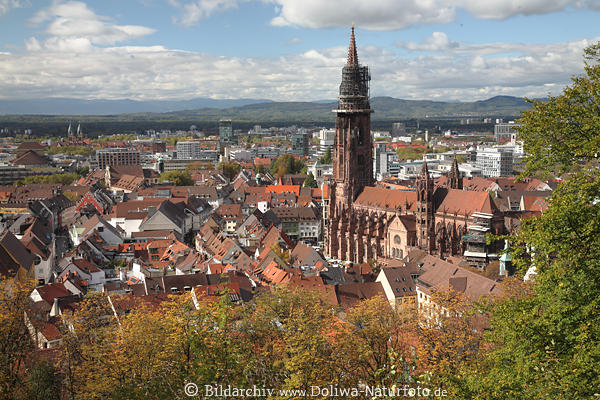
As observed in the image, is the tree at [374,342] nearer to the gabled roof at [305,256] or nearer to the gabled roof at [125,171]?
the gabled roof at [305,256]

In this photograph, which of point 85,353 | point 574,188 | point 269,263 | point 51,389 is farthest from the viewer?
point 269,263

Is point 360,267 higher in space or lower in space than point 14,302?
lower

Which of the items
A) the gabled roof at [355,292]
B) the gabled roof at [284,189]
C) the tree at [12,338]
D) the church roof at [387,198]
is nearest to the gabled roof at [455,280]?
the gabled roof at [355,292]

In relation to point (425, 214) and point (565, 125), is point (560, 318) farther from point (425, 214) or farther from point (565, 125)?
point (425, 214)

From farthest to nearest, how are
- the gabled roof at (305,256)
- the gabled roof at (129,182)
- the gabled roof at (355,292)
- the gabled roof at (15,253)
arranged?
the gabled roof at (129,182), the gabled roof at (305,256), the gabled roof at (15,253), the gabled roof at (355,292)

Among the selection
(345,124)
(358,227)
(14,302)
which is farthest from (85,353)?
(345,124)

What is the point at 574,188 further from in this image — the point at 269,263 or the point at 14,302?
the point at 269,263

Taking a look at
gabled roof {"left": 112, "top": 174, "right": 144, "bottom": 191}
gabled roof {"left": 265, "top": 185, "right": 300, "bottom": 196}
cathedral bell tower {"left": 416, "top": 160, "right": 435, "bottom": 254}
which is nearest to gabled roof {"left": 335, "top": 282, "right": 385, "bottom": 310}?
cathedral bell tower {"left": 416, "top": 160, "right": 435, "bottom": 254}

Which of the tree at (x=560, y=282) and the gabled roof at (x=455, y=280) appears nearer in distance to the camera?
the tree at (x=560, y=282)
